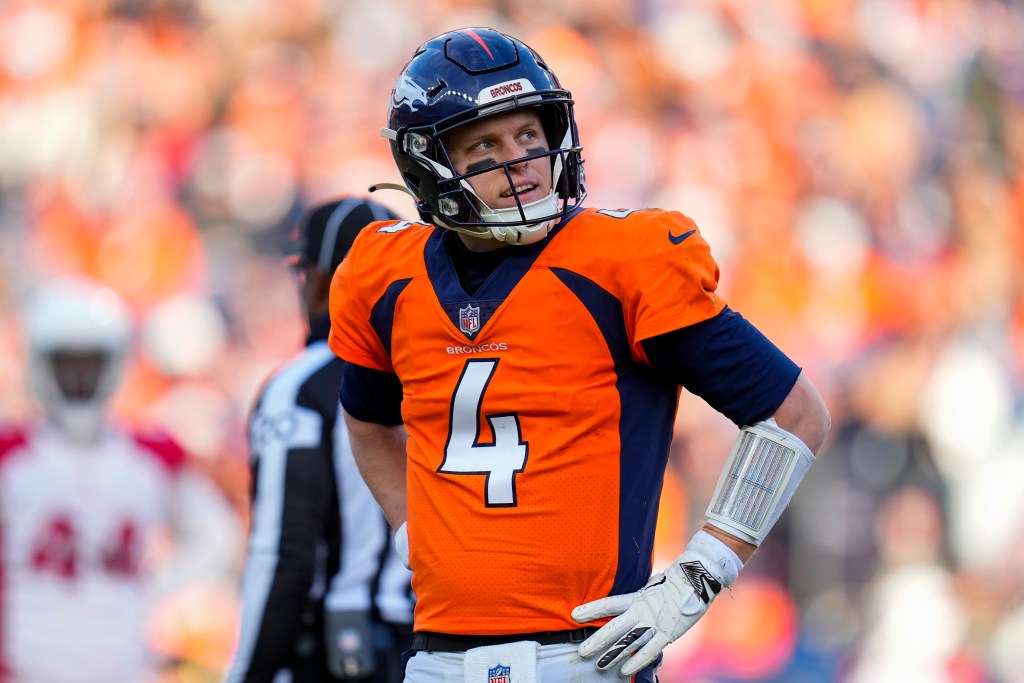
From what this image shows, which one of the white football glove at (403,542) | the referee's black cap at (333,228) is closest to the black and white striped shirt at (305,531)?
the referee's black cap at (333,228)

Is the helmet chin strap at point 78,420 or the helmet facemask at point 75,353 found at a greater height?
the helmet facemask at point 75,353

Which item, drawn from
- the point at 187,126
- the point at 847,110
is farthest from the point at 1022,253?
the point at 187,126

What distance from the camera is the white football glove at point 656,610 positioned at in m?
2.39

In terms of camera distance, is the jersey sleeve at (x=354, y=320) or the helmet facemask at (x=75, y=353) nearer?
the jersey sleeve at (x=354, y=320)

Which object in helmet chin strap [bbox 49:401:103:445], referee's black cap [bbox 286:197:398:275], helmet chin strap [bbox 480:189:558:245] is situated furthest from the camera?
helmet chin strap [bbox 49:401:103:445]

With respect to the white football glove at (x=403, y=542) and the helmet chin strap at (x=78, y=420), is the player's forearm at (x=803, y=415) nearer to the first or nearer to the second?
the white football glove at (x=403, y=542)

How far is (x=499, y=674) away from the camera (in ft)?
8.04

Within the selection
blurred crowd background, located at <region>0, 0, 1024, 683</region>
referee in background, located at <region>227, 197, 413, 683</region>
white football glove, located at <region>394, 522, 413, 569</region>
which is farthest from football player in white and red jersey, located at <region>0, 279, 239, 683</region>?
blurred crowd background, located at <region>0, 0, 1024, 683</region>

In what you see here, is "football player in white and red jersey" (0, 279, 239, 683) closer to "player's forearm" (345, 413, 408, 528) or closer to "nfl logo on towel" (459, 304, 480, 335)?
"player's forearm" (345, 413, 408, 528)

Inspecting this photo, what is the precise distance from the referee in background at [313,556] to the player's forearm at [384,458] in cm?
61

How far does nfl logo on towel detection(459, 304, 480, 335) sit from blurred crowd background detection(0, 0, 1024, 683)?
634 cm

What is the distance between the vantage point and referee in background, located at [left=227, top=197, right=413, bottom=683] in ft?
11.9

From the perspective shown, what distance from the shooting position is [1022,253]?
1146cm

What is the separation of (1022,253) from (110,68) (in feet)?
23.8
